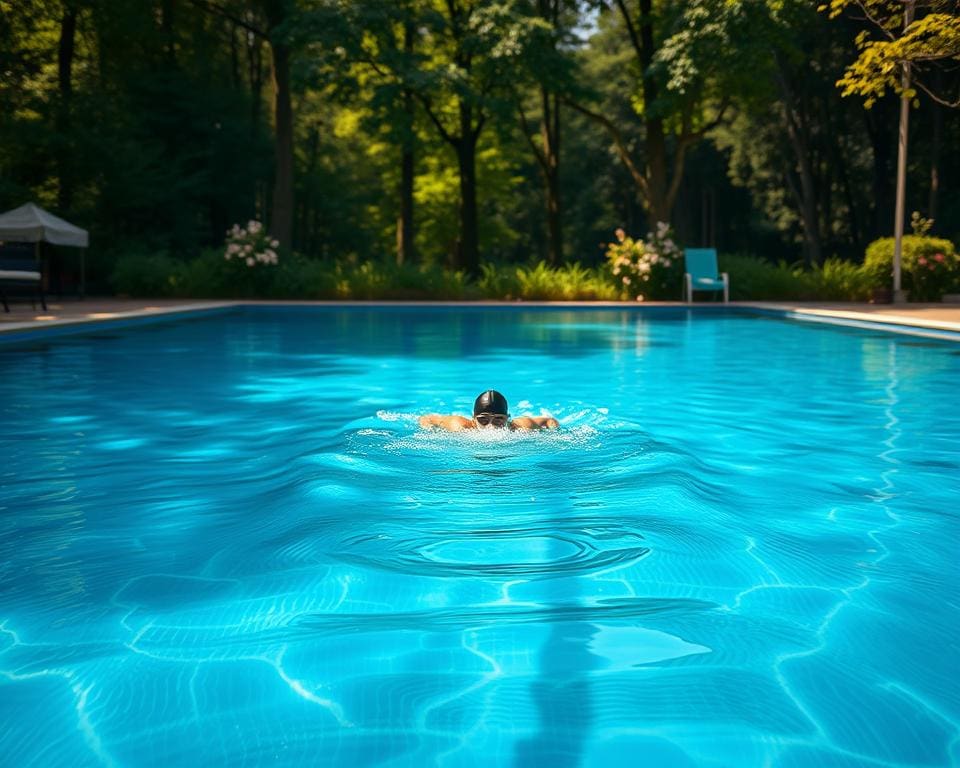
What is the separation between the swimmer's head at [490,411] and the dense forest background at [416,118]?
17.2 m

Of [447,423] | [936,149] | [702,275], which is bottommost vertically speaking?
[447,423]

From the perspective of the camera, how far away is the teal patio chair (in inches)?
829

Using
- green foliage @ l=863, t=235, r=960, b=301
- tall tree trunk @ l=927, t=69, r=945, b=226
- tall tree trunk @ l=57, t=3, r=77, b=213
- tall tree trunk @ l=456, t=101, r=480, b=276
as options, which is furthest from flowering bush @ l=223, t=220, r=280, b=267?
tall tree trunk @ l=927, t=69, r=945, b=226

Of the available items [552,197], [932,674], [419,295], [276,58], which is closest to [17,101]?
[276,58]

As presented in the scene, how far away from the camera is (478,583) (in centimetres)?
406

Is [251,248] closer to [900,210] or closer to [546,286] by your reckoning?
[546,286]

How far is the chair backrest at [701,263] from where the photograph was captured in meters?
21.5

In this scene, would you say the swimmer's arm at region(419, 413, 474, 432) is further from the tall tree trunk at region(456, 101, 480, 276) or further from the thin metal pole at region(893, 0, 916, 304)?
the tall tree trunk at region(456, 101, 480, 276)

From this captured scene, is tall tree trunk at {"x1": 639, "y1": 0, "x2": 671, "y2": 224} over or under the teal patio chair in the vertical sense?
over

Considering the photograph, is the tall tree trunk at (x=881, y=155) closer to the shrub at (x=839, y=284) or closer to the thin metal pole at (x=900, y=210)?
the shrub at (x=839, y=284)

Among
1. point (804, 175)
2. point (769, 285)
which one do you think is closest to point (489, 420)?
point (769, 285)

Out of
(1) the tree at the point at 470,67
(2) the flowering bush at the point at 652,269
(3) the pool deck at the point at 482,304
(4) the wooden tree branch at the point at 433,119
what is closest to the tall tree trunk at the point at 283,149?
(1) the tree at the point at 470,67

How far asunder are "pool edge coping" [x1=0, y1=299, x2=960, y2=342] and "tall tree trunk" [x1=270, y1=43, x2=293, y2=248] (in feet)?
13.5

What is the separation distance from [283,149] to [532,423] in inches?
780
